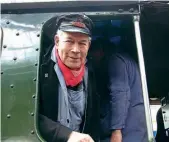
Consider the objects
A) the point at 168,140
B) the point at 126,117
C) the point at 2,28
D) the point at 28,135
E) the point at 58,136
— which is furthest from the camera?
the point at 168,140

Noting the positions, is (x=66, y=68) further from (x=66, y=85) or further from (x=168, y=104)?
(x=168, y=104)

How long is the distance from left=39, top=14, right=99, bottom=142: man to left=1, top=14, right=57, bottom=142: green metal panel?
0.14m

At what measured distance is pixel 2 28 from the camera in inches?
90.2

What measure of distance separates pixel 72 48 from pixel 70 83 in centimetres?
23

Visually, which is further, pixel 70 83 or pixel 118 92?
pixel 118 92

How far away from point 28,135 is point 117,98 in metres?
0.85

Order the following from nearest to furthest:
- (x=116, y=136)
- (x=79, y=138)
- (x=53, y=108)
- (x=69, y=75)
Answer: (x=79, y=138) → (x=53, y=108) → (x=69, y=75) → (x=116, y=136)

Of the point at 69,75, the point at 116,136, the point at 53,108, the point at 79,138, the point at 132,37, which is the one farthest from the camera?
the point at 132,37

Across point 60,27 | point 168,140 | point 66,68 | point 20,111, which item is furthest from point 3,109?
point 168,140

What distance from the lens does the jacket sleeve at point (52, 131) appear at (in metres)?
2.06

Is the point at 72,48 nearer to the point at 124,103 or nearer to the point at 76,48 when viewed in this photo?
the point at 76,48

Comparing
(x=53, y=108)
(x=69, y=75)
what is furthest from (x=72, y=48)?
(x=53, y=108)

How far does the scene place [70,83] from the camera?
91.7 inches

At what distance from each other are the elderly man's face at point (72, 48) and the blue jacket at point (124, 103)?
38 centimetres
